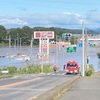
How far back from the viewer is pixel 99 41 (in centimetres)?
14825

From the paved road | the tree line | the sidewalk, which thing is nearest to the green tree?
the tree line

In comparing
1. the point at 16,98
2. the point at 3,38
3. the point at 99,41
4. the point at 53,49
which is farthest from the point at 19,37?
the point at 16,98

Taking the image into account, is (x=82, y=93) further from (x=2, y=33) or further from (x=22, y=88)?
(x=2, y=33)

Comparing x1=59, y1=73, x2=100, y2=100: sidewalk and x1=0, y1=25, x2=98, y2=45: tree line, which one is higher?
x1=0, y1=25, x2=98, y2=45: tree line

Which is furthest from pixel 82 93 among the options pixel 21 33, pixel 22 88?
pixel 21 33

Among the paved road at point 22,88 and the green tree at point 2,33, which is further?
the green tree at point 2,33

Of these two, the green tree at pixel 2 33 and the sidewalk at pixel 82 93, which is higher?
the green tree at pixel 2 33

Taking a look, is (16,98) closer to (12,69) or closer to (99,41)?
(12,69)

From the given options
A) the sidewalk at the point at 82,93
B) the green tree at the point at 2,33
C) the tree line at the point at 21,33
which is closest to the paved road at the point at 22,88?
the sidewalk at the point at 82,93

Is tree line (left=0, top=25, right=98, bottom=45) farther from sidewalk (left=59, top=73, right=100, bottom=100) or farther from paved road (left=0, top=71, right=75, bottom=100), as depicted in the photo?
sidewalk (left=59, top=73, right=100, bottom=100)

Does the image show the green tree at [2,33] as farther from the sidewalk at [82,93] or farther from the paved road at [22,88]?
the sidewalk at [82,93]

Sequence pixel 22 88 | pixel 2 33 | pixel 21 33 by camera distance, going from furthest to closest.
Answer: pixel 21 33 → pixel 2 33 → pixel 22 88

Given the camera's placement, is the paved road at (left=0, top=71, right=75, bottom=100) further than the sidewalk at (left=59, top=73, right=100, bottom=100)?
Yes

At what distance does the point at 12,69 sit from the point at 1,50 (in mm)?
115006
